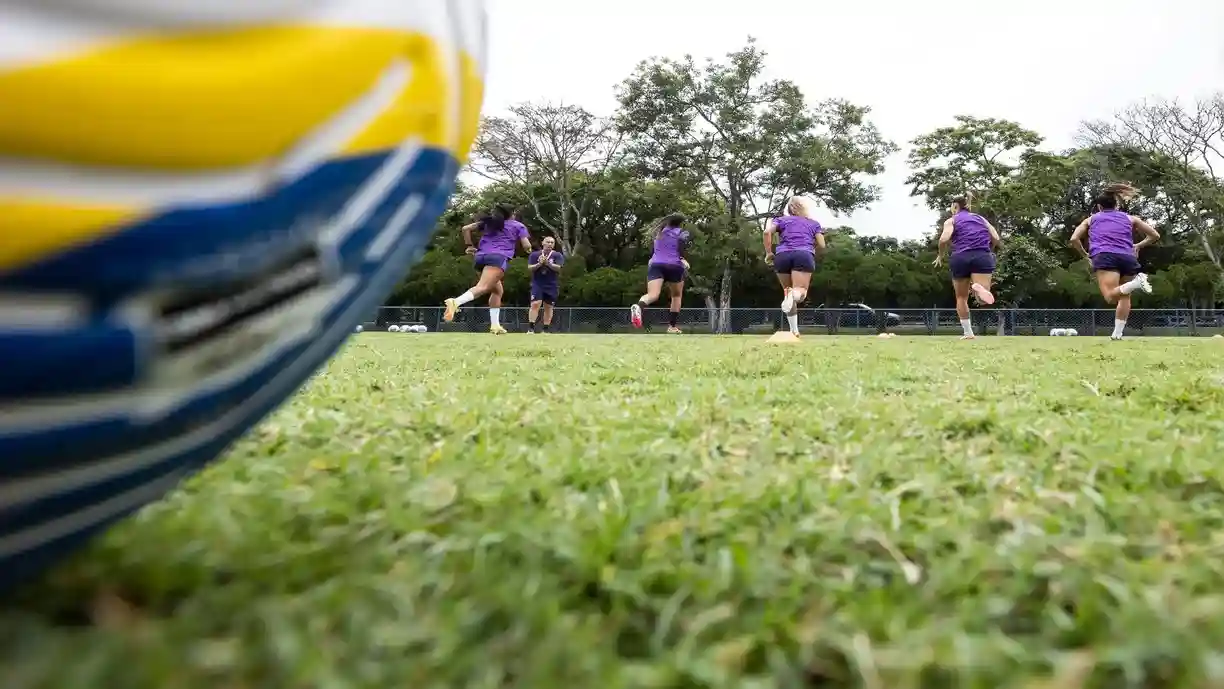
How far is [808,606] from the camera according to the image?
3.84ft

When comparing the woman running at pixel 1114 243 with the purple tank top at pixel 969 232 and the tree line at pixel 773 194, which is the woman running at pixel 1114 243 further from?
the tree line at pixel 773 194

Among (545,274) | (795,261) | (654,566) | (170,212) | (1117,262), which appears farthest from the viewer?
(545,274)

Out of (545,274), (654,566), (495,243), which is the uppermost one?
(495,243)

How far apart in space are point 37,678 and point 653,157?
37211 mm

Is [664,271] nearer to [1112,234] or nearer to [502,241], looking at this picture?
[502,241]

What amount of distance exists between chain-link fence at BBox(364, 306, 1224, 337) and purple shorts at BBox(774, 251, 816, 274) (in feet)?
62.1

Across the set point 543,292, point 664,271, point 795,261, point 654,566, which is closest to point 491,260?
point 664,271

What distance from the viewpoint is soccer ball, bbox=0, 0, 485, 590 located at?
2.35 feet

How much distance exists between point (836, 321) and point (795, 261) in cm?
2087

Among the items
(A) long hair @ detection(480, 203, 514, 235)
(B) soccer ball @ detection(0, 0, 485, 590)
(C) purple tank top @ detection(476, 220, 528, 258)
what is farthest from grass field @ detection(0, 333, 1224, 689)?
(C) purple tank top @ detection(476, 220, 528, 258)

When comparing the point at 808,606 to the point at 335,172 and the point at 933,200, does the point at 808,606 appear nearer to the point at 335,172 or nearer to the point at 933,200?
the point at 335,172

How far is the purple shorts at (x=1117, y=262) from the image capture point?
11452 mm

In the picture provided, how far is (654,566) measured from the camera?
1299mm

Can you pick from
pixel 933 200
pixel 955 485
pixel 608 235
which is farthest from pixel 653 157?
pixel 955 485
